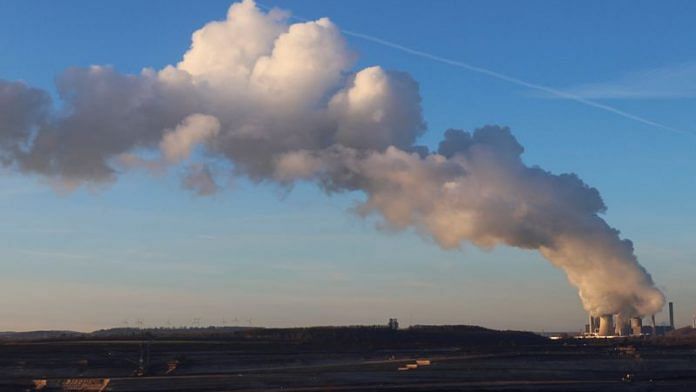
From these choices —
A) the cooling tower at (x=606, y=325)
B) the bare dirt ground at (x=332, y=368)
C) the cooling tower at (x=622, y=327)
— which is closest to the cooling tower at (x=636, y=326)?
the cooling tower at (x=622, y=327)

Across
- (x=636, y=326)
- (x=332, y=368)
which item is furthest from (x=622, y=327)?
(x=332, y=368)

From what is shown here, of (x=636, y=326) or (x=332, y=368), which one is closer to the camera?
(x=332, y=368)

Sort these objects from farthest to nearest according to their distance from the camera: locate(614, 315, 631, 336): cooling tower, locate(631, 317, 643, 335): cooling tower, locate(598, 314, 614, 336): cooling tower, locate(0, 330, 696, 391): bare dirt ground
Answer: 1. locate(631, 317, 643, 335): cooling tower
2. locate(598, 314, 614, 336): cooling tower
3. locate(614, 315, 631, 336): cooling tower
4. locate(0, 330, 696, 391): bare dirt ground

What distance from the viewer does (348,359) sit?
114 m

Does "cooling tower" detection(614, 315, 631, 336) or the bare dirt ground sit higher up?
"cooling tower" detection(614, 315, 631, 336)

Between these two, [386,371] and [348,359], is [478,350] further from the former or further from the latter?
[386,371]

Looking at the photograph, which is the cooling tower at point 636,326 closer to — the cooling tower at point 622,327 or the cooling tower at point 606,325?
the cooling tower at point 622,327

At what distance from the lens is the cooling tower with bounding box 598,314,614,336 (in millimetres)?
168850

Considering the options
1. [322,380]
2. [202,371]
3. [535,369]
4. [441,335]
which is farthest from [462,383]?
[441,335]

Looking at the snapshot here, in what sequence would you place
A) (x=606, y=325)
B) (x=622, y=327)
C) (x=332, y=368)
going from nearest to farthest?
(x=332, y=368) → (x=622, y=327) → (x=606, y=325)

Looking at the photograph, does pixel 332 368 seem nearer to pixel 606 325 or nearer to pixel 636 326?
pixel 606 325

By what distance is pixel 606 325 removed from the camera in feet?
566

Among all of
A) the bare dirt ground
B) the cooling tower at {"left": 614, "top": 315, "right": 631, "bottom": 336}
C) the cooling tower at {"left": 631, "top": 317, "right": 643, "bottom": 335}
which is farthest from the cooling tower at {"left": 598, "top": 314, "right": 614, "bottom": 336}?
the bare dirt ground

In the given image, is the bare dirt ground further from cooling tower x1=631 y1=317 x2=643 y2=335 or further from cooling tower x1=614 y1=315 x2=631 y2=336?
cooling tower x1=631 y1=317 x2=643 y2=335
